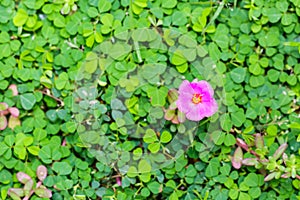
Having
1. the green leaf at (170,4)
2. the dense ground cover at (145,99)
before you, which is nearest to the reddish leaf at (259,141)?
the dense ground cover at (145,99)

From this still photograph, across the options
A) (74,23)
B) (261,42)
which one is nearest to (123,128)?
(74,23)

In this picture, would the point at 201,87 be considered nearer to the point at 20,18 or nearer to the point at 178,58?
the point at 178,58

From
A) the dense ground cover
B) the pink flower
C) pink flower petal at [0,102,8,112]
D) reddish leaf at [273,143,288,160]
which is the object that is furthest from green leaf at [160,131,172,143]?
pink flower petal at [0,102,8,112]

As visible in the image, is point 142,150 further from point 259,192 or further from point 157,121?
point 259,192

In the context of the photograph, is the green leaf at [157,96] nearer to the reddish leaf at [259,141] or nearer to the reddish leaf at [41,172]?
the reddish leaf at [259,141]

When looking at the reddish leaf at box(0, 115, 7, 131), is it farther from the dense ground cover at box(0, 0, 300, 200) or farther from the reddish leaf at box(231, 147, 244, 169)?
the reddish leaf at box(231, 147, 244, 169)

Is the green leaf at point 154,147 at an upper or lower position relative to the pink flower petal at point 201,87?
lower
